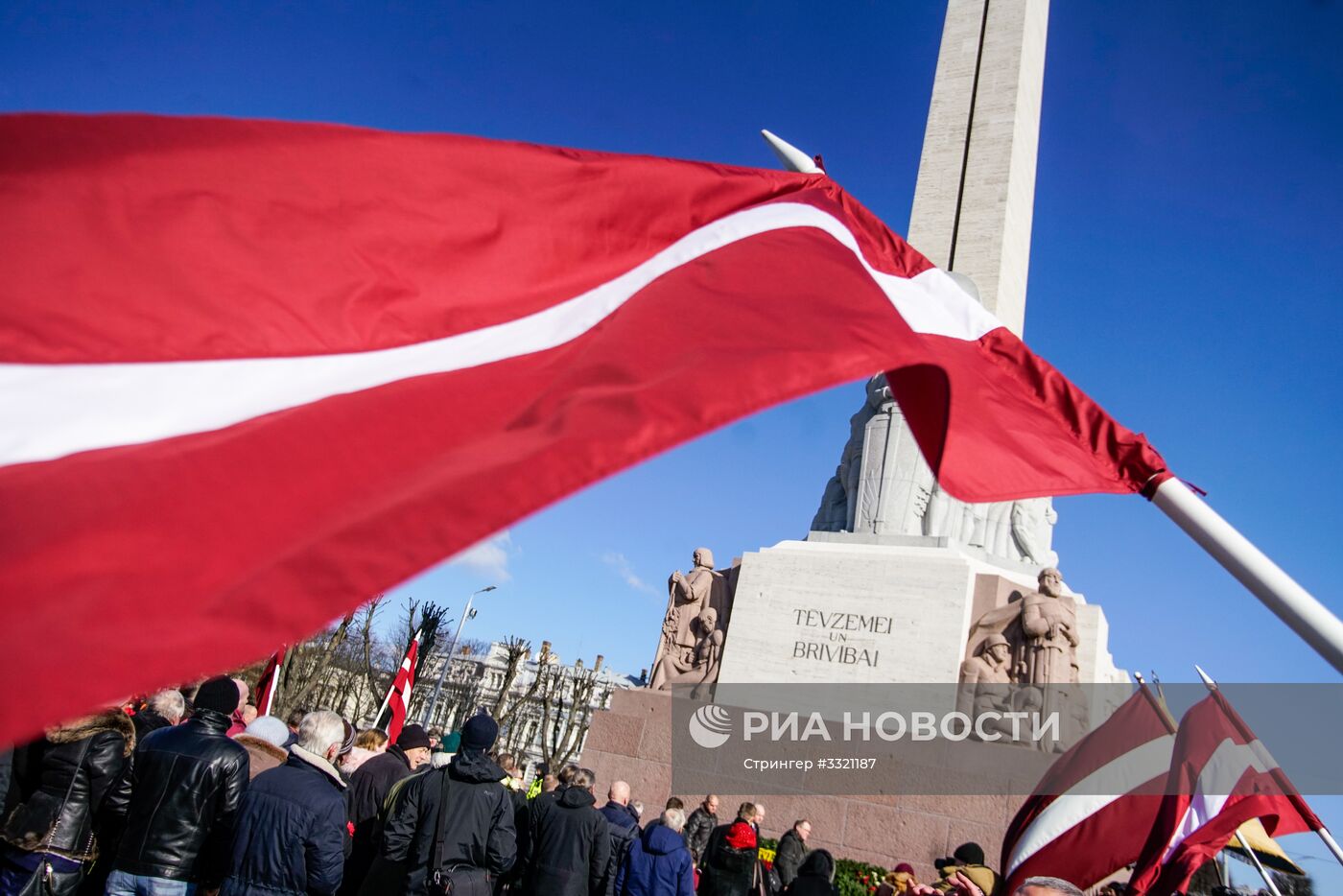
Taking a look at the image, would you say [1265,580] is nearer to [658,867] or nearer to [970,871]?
[970,871]

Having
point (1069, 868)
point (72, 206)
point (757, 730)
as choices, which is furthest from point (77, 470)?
point (757, 730)

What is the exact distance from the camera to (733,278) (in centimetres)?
259

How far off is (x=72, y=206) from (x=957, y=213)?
16543 mm

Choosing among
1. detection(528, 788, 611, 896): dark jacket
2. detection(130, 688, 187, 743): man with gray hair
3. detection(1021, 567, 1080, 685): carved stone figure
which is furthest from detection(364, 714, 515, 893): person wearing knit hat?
detection(1021, 567, 1080, 685): carved stone figure

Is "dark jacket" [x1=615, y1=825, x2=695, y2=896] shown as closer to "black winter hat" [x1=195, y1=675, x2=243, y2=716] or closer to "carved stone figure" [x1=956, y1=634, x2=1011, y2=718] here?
"black winter hat" [x1=195, y1=675, x2=243, y2=716]

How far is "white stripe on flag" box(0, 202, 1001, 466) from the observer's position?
1.87 m

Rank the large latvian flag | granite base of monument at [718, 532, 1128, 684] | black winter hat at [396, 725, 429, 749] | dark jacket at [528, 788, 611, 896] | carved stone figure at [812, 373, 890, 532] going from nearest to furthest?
the large latvian flag, dark jacket at [528, 788, 611, 896], black winter hat at [396, 725, 429, 749], granite base of monument at [718, 532, 1128, 684], carved stone figure at [812, 373, 890, 532]

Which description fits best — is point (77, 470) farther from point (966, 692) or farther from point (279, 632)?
point (966, 692)

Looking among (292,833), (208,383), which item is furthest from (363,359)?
(292,833)

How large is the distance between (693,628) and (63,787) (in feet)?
26.5

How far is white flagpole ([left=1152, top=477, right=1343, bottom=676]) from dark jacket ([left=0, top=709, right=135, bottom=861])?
3.96m

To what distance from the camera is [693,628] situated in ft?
38.4

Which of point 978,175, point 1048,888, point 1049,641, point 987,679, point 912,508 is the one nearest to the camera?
point 1048,888

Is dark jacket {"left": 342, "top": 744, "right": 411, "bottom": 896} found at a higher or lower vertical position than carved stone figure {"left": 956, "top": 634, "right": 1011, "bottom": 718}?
lower
